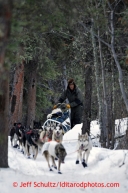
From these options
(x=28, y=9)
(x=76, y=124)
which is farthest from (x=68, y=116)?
(x=28, y=9)

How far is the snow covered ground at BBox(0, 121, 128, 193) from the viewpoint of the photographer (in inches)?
349

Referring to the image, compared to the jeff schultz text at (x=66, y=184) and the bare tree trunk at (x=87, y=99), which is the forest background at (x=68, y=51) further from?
the jeff schultz text at (x=66, y=184)

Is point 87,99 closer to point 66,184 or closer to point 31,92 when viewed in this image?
point 31,92

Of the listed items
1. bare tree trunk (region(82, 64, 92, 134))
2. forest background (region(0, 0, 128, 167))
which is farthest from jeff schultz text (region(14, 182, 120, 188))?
bare tree trunk (region(82, 64, 92, 134))

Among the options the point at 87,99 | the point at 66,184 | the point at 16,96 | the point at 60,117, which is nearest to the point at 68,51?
the point at 87,99

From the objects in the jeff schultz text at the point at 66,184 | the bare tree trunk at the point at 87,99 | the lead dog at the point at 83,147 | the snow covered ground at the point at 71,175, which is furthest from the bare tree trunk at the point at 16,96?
Answer: the jeff schultz text at the point at 66,184

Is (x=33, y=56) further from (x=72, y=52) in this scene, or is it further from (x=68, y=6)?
(x=68, y=6)

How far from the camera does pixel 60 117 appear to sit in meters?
17.2

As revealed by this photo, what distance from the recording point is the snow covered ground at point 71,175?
8859 mm

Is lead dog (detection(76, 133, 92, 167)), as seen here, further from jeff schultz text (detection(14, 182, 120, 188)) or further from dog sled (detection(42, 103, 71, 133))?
dog sled (detection(42, 103, 71, 133))

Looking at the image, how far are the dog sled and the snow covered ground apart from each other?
12.0 feet

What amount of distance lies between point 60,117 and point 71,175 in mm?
7018

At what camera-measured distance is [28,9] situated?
246 inches

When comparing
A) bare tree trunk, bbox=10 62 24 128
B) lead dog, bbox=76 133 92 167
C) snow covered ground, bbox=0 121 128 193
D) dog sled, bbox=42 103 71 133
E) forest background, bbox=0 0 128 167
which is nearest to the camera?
forest background, bbox=0 0 128 167
